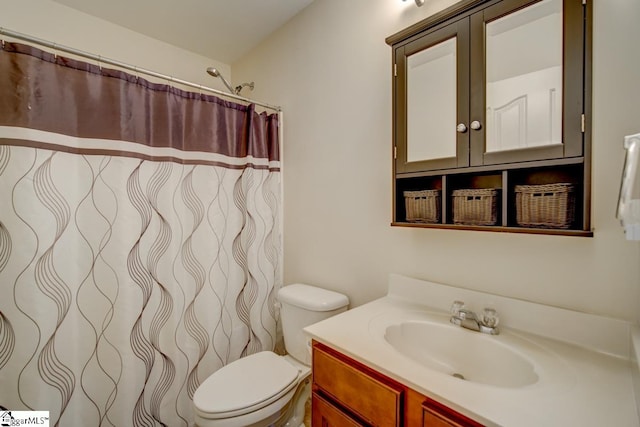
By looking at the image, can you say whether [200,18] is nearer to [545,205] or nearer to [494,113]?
[494,113]

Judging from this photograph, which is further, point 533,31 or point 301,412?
point 301,412

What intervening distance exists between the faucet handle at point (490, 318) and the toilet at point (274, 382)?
65 centimetres

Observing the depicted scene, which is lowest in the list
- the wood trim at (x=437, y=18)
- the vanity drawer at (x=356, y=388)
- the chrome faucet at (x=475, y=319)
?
the vanity drawer at (x=356, y=388)

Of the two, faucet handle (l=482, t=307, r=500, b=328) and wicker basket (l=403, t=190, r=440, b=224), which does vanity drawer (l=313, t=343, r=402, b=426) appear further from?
wicker basket (l=403, t=190, r=440, b=224)

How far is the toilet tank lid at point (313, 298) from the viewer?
4.83ft

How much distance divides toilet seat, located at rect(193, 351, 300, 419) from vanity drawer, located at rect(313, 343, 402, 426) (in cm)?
36

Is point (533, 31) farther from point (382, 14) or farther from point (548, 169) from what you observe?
point (382, 14)

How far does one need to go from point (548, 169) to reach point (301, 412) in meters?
1.54

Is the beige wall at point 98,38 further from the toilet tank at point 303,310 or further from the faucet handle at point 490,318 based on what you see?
the faucet handle at point 490,318

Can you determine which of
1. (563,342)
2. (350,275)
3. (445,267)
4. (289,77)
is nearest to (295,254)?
(350,275)

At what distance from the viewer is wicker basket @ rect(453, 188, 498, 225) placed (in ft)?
3.18

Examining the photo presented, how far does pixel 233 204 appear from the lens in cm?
177

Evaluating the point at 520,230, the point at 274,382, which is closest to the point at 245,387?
the point at 274,382

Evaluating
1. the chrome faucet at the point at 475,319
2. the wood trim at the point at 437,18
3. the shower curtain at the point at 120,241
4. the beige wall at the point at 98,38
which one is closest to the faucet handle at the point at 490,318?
the chrome faucet at the point at 475,319
